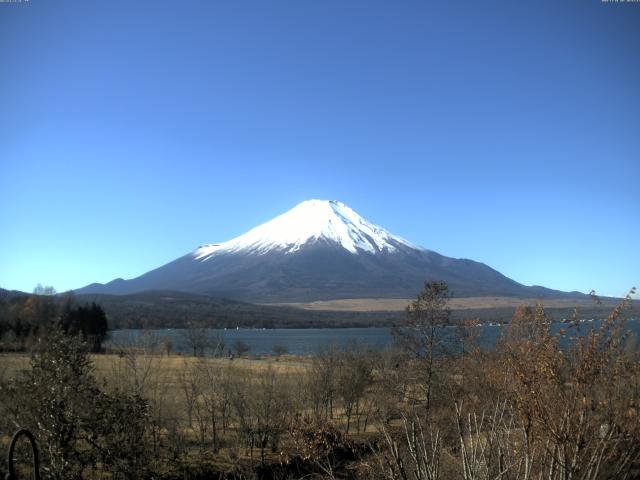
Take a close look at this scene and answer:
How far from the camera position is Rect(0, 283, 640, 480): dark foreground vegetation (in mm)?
6016

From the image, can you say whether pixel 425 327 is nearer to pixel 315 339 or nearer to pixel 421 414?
pixel 421 414

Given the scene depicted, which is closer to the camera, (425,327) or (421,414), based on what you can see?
(421,414)

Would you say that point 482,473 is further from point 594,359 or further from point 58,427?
point 58,427

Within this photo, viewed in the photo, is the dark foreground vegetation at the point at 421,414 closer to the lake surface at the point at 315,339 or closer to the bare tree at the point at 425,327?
the bare tree at the point at 425,327

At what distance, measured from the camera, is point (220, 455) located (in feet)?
71.2

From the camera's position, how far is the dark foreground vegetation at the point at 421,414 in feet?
19.7

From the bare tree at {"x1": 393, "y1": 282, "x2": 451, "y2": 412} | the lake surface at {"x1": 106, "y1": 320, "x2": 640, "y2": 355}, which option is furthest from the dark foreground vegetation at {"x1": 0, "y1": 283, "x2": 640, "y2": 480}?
the lake surface at {"x1": 106, "y1": 320, "x2": 640, "y2": 355}

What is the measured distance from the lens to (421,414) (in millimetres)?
18906

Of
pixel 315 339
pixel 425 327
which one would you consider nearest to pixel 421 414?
pixel 425 327

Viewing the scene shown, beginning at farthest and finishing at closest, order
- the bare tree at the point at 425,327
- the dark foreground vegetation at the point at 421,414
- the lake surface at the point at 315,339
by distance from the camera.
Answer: the bare tree at the point at 425,327 < the lake surface at the point at 315,339 < the dark foreground vegetation at the point at 421,414

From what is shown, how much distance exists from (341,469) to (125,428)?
1072 centimetres

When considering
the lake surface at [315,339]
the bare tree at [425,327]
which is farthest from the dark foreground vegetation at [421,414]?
the lake surface at [315,339]

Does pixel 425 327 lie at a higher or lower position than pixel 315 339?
higher

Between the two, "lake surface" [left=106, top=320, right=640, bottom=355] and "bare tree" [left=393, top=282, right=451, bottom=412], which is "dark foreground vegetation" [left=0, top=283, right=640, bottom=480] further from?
"lake surface" [left=106, top=320, right=640, bottom=355]
